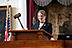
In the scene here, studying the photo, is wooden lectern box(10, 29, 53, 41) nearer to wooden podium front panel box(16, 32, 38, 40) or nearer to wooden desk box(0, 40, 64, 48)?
wooden podium front panel box(16, 32, 38, 40)

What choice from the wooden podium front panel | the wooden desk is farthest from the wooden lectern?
the wooden desk

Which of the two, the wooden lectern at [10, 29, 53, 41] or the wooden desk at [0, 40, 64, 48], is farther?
the wooden lectern at [10, 29, 53, 41]

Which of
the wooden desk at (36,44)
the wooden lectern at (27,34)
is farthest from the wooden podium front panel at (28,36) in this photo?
the wooden desk at (36,44)

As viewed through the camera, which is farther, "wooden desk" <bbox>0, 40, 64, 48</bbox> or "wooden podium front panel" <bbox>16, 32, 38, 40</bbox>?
"wooden podium front panel" <bbox>16, 32, 38, 40</bbox>

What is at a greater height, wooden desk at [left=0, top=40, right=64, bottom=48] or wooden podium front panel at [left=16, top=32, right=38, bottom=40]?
wooden desk at [left=0, top=40, right=64, bottom=48]

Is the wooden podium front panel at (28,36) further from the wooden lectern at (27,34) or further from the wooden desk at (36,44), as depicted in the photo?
the wooden desk at (36,44)

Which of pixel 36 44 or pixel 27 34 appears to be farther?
pixel 27 34

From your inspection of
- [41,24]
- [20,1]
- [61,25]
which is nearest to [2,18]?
[20,1]

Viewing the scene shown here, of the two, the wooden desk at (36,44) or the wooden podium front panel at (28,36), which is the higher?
the wooden desk at (36,44)

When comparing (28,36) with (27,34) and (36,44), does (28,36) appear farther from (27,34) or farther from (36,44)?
(36,44)

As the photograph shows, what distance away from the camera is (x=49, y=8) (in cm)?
706

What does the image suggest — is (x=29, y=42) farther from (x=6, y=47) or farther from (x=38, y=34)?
(x=38, y=34)

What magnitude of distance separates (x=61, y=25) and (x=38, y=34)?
483 centimetres

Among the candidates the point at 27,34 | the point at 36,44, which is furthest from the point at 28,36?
the point at 36,44
